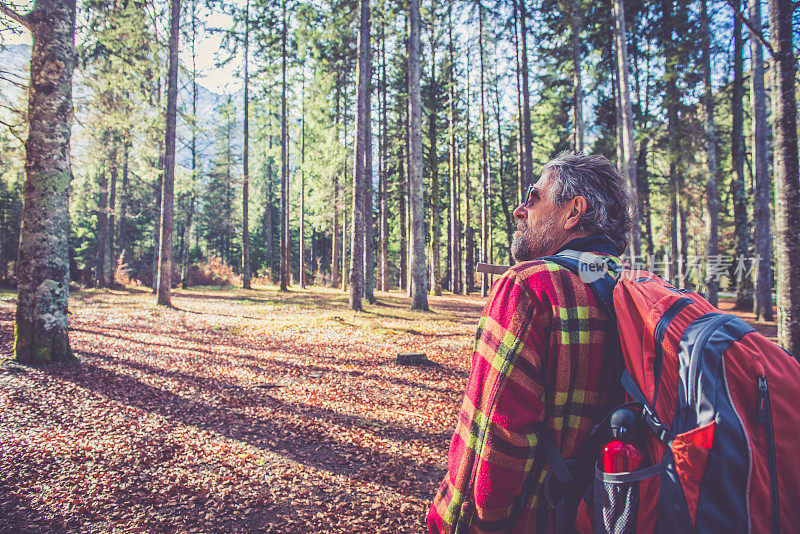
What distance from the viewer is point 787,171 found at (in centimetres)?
529

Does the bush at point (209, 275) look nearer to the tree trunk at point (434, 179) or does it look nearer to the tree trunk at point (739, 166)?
the tree trunk at point (434, 179)

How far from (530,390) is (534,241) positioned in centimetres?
68

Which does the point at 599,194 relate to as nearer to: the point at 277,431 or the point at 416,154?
the point at 277,431

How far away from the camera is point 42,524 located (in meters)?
2.96

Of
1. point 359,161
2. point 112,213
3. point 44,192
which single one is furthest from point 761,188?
point 112,213

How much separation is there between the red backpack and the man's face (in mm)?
495

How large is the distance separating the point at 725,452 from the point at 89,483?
15.3 ft

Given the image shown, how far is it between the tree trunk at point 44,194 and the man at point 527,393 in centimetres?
751

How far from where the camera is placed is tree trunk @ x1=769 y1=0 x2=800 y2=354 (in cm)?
518

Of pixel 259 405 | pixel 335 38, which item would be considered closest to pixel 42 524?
pixel 259 405

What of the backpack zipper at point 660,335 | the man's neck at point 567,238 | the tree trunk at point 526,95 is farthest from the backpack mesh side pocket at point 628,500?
the tree trunk at point 526,95

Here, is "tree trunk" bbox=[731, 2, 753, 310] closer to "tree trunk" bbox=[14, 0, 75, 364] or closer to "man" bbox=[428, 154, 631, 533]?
"man" bbox=[428, 154, 631, 533]

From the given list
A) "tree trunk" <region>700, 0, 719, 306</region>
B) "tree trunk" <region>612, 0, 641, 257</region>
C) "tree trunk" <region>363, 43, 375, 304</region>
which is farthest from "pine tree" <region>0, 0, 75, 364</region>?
"tree trunk" <region>700, 0, 719, 306</region>

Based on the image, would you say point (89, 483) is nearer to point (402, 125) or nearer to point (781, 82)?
point (781, 82)
